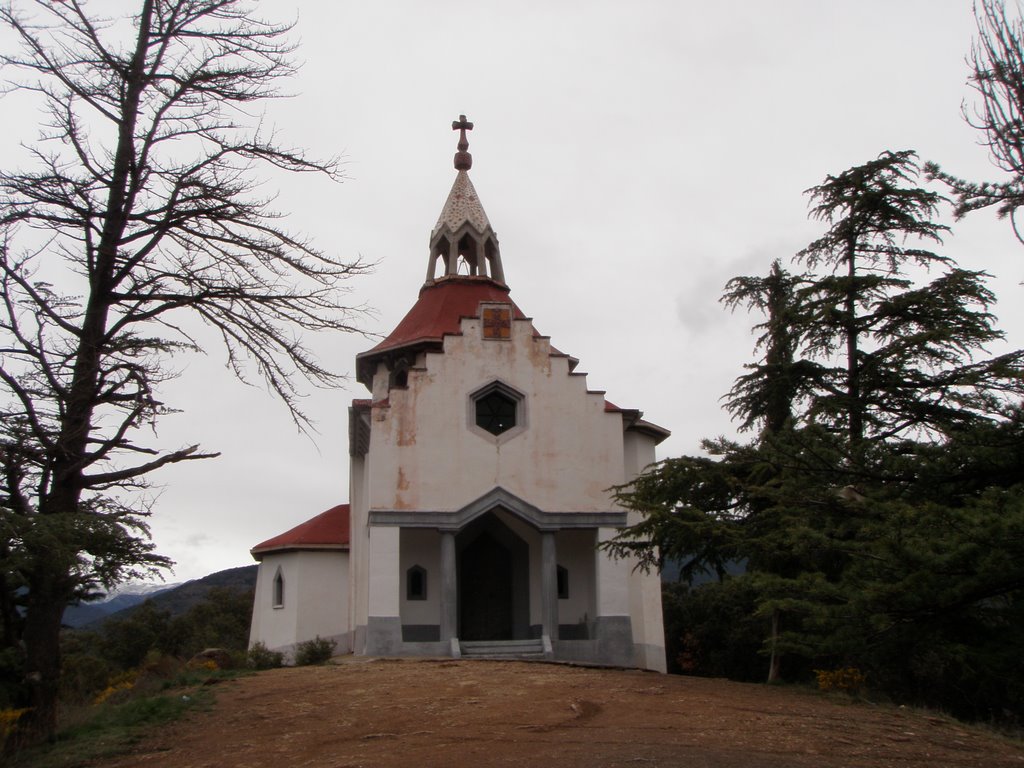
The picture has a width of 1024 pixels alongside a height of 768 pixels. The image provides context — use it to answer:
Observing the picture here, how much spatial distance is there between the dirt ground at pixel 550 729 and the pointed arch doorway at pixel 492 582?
9066mm

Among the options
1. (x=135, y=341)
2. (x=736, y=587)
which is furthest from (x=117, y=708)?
(x=736, y=587)

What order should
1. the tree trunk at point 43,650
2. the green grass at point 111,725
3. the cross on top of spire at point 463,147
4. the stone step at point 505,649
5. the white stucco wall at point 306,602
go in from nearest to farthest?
the green grass at point 111,725, the tree trunk at point 43,650, the stone step at point 505,649, the white stucco wall at point 306,602, the cross on top of spire at point 463,147

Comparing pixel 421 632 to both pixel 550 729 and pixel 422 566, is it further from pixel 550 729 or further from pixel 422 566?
pixel 550 729

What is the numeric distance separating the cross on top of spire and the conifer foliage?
10.3m

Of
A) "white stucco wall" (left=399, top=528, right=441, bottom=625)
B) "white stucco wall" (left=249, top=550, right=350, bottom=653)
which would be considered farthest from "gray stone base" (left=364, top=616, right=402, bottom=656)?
"white stucco wall" (left=249, top=550, right=350, bottom=653)

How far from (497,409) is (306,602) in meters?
7.24

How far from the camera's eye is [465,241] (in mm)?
30125

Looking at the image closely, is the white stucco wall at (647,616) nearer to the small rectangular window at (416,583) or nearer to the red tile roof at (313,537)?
the small rectangular window at (416,583)

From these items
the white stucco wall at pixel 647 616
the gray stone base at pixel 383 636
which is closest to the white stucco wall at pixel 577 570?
the white stucco wall at pixel 647 616

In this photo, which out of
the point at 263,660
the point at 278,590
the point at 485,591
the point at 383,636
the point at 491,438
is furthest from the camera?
the point at 278,590

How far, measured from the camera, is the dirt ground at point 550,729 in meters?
9.55

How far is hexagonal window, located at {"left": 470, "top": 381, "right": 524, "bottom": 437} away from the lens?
77.8ft

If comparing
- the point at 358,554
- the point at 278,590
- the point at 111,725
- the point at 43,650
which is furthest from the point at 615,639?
the point at 43,650

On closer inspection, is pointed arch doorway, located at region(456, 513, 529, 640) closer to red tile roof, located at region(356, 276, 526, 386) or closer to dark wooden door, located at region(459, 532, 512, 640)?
dark wooden door, located at region(459, 532, 512, 640)
